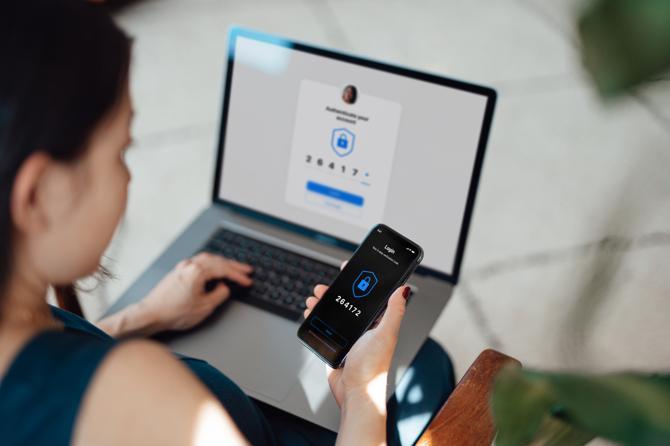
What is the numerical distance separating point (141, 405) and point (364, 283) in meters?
0.45

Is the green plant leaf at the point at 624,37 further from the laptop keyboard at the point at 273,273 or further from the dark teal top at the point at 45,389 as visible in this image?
the laptop keyboard at the point at 273,273

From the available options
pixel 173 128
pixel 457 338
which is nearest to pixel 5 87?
pixel 457 338

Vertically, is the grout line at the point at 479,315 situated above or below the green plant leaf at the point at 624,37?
below

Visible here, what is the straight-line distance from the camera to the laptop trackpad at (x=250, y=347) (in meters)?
0.98

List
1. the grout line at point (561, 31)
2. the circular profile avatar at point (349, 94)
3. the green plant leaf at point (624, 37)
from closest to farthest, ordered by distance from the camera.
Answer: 1. the green plant leaf at point (624, 37)
2. the circular profile avatar at point (349, 94)
3. the grout line at point (561, 31)

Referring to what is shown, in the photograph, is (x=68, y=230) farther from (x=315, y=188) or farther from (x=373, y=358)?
(x=315, y=188)

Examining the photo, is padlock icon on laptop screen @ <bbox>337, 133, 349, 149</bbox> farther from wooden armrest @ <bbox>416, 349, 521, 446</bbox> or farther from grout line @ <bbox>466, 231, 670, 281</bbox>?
grout line @ <bbox>466, 231, 670, 281</bbox>

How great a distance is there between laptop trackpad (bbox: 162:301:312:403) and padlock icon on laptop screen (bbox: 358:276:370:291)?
0.15m

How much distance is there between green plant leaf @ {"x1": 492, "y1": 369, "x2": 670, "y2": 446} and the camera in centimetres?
32

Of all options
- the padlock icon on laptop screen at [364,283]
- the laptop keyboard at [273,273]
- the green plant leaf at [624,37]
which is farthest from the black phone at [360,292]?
the green plant leaf at [624,37]

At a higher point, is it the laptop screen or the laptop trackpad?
the laptop screen

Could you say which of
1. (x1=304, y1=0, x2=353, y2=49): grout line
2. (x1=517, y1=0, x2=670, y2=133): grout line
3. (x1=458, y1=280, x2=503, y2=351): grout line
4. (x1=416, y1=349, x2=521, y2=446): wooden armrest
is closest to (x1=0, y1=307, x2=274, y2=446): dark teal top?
(x1=416, y1=349, x2=521, y2=446): wooden armrest

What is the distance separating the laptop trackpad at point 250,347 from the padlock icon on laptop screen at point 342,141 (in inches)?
12.0

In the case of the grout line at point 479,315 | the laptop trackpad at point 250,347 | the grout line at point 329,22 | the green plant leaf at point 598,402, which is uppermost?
the grout line at point 329,22
